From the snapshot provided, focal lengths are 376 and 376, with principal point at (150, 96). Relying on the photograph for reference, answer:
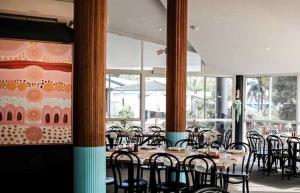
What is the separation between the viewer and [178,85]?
7316 millimetres

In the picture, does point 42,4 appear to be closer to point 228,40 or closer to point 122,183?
point 122,183

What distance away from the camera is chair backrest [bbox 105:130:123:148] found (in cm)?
873

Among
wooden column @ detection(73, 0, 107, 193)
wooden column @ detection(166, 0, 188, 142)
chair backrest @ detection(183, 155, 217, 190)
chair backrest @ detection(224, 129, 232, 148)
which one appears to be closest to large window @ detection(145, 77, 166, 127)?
chair backrest @ detection(224, 129, 232, 148)

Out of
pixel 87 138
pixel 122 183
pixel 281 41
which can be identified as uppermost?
pixel 281 41

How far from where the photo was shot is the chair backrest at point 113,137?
8727mm

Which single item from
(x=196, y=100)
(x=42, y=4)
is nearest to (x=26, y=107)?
(x=42, y=4)

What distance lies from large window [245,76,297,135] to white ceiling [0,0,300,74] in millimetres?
478

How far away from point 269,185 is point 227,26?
3574 millimetres

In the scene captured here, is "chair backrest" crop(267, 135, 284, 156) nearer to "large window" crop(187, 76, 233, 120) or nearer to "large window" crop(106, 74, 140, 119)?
"large window" crop(187, 76, 233, 120)

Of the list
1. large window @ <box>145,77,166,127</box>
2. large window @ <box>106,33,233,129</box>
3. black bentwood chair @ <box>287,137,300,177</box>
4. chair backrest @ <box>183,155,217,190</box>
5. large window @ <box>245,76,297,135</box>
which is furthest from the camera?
large window @ <box>145,77,166,127</box>

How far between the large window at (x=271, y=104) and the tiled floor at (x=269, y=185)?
2695 mm

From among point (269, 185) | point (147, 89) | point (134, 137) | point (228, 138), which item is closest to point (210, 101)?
point (228, 138)

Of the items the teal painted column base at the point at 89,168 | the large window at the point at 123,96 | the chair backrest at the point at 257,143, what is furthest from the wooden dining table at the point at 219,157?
the large window at the point at 123,96

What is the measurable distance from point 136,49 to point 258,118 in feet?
14.0
